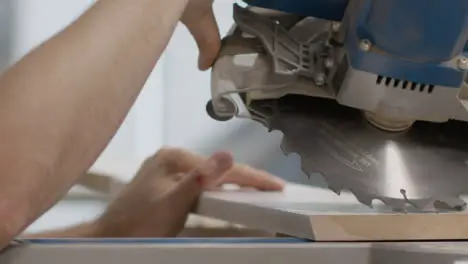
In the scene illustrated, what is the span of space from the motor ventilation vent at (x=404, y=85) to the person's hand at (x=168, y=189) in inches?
8.4

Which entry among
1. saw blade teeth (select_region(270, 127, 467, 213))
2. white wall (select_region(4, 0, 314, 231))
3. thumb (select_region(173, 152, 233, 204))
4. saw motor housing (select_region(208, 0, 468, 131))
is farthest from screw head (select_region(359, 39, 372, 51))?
white wall (select_region(4, 0, 314, 231))

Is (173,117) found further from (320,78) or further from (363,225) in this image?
(363,225)

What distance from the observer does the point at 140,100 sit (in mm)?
1242

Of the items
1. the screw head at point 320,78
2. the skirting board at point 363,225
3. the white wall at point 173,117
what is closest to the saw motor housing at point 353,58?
the screw head at point 320,78

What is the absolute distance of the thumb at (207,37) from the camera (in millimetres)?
718

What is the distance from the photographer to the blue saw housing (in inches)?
23.4

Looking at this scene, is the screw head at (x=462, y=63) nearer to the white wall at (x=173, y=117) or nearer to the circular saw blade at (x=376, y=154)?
the circular saw blade at (x=376, y=154)

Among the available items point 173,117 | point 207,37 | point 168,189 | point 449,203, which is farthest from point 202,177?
point 173,117

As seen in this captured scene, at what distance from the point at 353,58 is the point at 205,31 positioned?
0.48 feet

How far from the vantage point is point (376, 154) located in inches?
26.9

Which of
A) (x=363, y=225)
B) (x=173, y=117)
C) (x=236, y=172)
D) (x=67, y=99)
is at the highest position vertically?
(x=67, y=99)

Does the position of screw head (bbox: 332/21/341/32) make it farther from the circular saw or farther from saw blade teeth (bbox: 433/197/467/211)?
saw blade teeth (bbox: 433/197/467/211)

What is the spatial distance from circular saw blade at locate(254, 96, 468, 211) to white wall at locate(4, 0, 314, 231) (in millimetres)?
446

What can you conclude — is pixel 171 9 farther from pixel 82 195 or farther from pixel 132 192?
pixel 82 195
